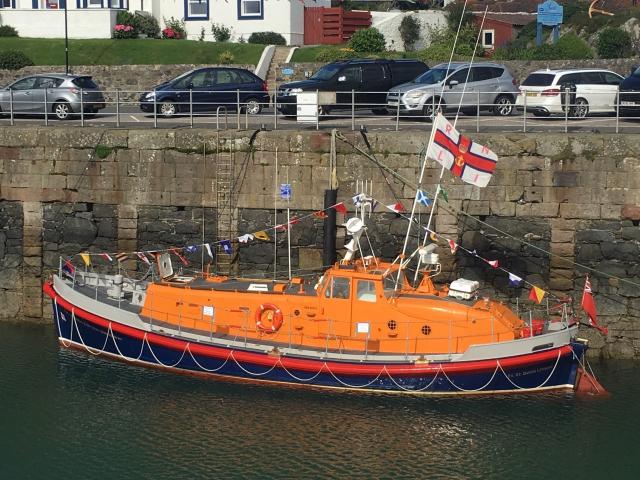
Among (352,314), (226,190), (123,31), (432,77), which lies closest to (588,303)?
(352,314)

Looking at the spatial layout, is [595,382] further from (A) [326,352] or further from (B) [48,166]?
(B) [48,166]

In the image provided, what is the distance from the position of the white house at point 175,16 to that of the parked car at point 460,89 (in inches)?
611

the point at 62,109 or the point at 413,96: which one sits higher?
the point at 413,96

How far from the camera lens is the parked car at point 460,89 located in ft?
79.0

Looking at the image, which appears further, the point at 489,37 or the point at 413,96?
the point at 489,37

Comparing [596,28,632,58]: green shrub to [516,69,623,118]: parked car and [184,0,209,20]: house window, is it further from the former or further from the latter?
[184,0,209,20]: house window

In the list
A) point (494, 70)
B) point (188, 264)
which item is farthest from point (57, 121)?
point (494, 70)

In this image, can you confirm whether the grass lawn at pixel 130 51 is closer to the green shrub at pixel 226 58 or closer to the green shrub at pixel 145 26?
the green shrub at pixel 226 58

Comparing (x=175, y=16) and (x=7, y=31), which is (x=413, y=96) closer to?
(x=175, y=16)

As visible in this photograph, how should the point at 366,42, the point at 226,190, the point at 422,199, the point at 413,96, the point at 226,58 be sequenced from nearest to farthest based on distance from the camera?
the point at 422,199 < the point at 226,190 < the point at 413,96 < the point at 226,58 < the point at 366,42

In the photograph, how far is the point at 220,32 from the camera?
132 feet

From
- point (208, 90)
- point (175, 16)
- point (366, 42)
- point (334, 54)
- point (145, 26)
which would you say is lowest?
point (208, 90)

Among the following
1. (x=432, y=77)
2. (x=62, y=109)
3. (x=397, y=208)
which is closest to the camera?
(x=397, y=208)

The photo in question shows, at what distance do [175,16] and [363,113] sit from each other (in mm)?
17037
